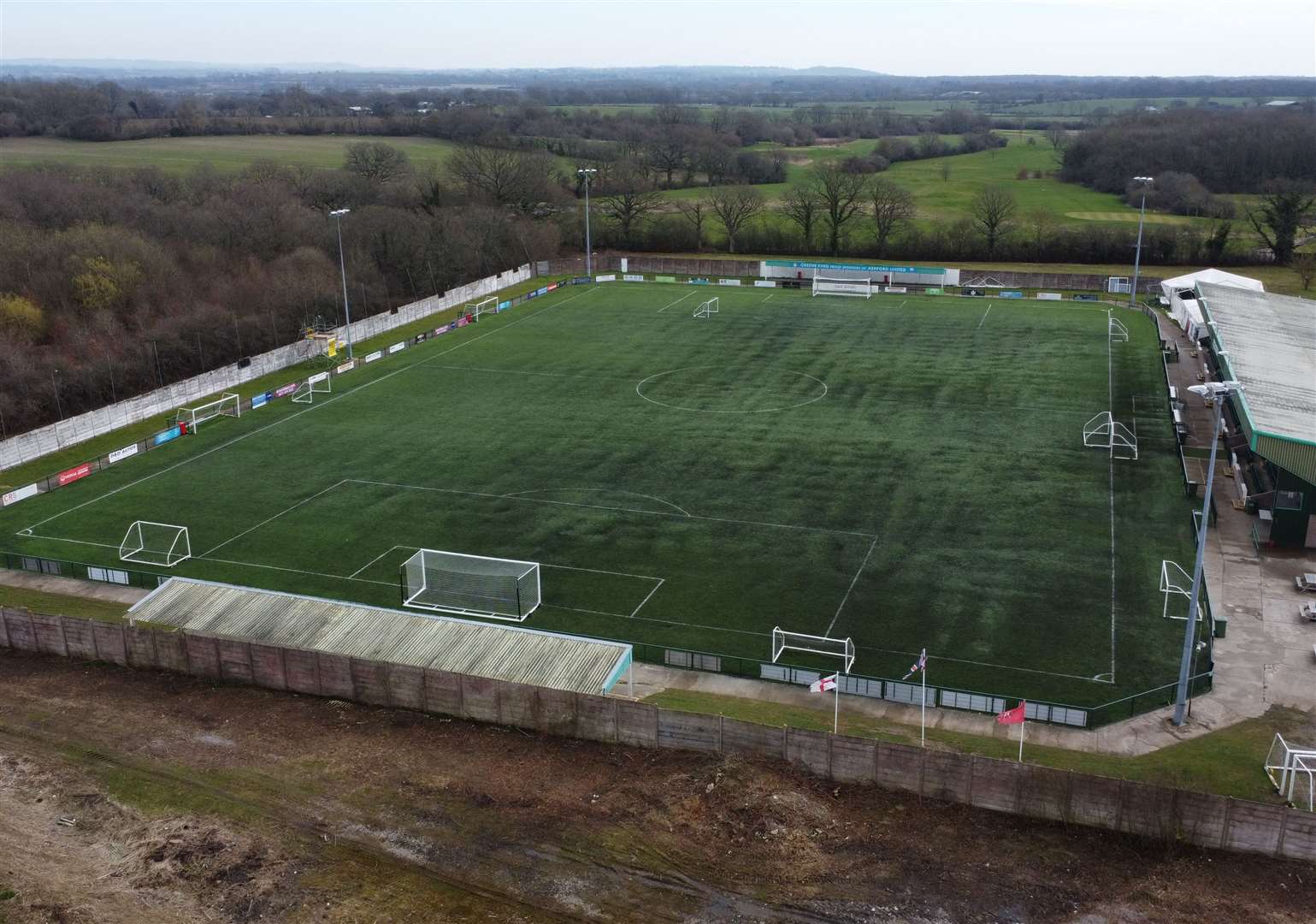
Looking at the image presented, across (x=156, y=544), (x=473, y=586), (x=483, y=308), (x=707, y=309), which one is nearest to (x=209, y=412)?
(x=156, y=544)

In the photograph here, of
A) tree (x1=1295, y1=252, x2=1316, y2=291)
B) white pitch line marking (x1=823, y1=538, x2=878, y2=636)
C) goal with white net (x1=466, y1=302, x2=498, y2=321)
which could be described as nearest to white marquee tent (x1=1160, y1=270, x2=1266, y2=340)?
tree (x1=1295, y1=252, x2=1316, y2=291)

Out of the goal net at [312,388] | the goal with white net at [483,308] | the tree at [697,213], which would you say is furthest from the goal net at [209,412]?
the tree at [697,213]

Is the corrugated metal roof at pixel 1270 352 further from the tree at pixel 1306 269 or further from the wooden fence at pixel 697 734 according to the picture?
the tree at pixel 1306 269

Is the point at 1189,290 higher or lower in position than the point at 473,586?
higher

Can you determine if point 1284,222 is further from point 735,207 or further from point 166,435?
point 166,435

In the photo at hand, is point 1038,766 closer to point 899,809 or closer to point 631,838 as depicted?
point 899,809

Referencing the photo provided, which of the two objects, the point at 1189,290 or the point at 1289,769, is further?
the point at 1189,290

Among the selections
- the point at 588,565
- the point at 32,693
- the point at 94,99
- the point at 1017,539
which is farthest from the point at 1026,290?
the point at 94,99
